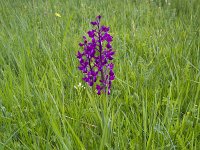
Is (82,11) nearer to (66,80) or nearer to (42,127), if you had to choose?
(66,80)

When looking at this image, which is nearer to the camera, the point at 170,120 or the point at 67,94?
the point at 170,120

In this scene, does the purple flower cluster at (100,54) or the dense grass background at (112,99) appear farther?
the purple flower cluster at (100,54)

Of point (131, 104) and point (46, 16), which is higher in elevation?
point (46, 16)

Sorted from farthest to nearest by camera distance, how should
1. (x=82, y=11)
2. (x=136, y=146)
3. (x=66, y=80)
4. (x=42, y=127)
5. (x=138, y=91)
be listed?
(x=82, y=11) < (x=66, y=80) < (x=138, y=91) < (x=42, y=127) < (x=136, y=146)

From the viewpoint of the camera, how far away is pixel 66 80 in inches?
82.5

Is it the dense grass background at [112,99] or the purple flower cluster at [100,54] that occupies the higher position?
the purple flower cluster at [100,54]

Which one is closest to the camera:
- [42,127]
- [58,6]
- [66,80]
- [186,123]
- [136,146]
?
[136,146]

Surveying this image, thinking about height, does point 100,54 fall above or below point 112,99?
above

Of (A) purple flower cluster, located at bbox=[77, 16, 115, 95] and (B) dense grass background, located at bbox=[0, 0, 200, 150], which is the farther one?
(A) purple flower cluster, located at bbox=[77, 16, 115, 95]

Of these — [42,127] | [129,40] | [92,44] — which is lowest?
[42,127]

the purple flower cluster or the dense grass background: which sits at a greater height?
the purple flower cluster

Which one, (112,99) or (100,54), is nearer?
(100,54)

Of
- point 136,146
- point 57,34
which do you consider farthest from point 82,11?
point 136,146

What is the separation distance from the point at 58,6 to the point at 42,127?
2.89 metres
